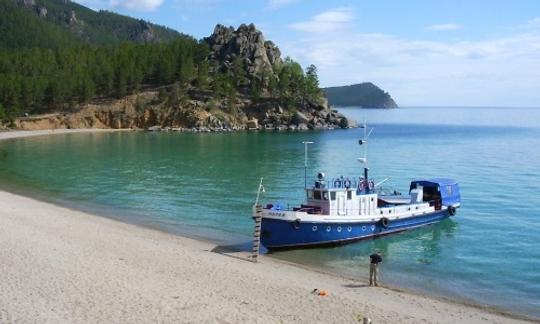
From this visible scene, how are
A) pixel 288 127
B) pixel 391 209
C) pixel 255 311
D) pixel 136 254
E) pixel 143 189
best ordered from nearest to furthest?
pixel 255 311 < pixel 136 254 < pixel 391 209 < pixel 143 189 < pixel 288 127

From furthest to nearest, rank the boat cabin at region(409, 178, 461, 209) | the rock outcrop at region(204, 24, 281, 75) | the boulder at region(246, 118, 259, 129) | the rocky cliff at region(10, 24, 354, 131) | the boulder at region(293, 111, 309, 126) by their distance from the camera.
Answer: the rock outcrop at region(204, 24, 281, 75)
the boulder at region(293, 111, 309, 126)
the boulder at region(246, 118, 259, 129)
the rocky cliff at region(10, 24, 354, 131)
the boat cabin at region(409, 178, 461, 209)

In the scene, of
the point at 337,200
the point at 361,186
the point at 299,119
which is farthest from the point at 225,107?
the point at 337,200

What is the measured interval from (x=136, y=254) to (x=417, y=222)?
909 inches

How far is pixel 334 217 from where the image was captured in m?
35.2

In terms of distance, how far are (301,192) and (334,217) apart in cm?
2050

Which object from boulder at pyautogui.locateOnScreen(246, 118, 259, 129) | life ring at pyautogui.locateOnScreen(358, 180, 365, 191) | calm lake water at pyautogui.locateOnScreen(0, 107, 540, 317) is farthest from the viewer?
boulder at pyautogui.locateOnScreen(246, 118, 259, 129)

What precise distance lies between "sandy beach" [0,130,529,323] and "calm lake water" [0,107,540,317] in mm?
3650

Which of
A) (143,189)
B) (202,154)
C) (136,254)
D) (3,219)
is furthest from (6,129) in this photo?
(136,254)

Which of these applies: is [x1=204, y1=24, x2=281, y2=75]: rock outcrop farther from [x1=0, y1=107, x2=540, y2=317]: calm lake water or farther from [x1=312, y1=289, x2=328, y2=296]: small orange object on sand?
[x1=312, y1=289, x2=328, y2=296]: small orange object on sand

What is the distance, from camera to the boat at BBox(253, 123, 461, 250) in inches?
1337

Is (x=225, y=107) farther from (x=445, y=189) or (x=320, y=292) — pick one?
(x=320, y=292)

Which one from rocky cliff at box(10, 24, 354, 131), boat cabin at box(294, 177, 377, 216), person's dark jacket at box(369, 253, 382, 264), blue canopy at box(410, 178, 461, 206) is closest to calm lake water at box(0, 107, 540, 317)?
blue canopy at box(410, 178, 461, 206)

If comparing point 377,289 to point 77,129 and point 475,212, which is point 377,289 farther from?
point 77,129

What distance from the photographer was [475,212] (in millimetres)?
47375
